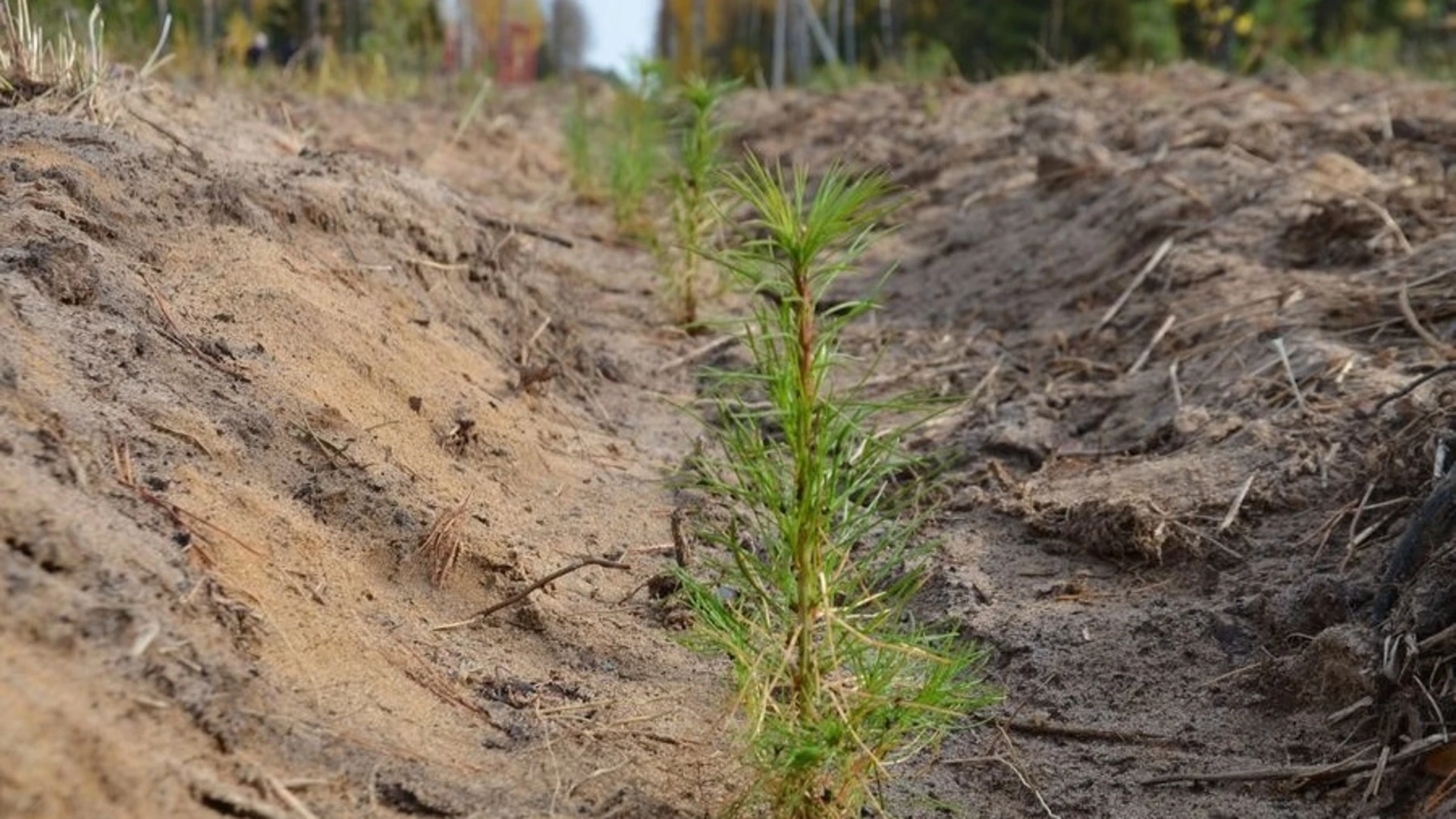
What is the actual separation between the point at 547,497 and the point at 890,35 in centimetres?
2254

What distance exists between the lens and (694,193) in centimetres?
507

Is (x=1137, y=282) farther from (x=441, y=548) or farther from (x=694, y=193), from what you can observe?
(x=441, y=548)

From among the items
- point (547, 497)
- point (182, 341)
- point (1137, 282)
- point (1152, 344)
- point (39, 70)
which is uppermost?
point (39, 70)

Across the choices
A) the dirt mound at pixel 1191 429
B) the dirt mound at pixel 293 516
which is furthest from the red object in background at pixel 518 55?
the dirt mound at pixel 293 516

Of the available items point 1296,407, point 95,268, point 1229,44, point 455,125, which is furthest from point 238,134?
point 1229,44

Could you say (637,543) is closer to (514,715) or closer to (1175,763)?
(514,715)

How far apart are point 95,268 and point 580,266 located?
3132mm

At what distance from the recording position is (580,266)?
220 inches

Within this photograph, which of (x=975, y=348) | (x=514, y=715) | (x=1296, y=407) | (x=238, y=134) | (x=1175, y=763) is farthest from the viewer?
(x=975, y=348)

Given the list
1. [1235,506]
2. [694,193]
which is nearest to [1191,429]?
[1235,506]

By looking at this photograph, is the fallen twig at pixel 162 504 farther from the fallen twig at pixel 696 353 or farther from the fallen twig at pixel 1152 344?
the fallen twig at pixel 1152 344

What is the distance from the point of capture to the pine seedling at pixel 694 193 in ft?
15.7

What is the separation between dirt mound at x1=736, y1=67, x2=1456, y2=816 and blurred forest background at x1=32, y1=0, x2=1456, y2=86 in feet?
5.48

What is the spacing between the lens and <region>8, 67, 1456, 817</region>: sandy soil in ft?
6.02
